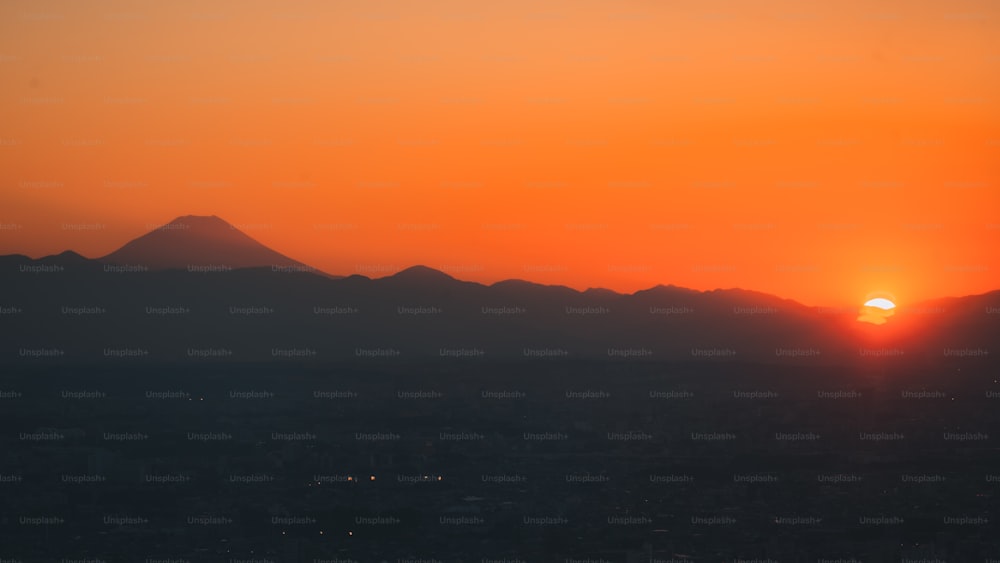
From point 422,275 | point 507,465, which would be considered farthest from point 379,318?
point 507,465

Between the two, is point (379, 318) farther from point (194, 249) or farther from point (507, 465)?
point (507, 465)

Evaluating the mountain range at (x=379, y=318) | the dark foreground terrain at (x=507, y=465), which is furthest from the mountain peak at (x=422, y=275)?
the dark foreground terrain at (x=507, y=465)

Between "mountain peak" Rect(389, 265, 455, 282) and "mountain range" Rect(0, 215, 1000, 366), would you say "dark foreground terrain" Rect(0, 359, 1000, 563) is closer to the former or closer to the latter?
"mountain range" Rect(0, 215, 1000, 366)

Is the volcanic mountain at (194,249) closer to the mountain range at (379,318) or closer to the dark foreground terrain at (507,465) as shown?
the mountain range at (379,318)

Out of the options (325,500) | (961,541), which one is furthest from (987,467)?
(325,500)

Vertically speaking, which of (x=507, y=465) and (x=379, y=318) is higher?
(x=379, y=318)

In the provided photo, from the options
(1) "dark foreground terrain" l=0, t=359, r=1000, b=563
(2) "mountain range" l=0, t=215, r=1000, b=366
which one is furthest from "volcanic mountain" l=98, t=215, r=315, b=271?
(1) "dark foreground terrain" l=0, t=359, r=1000, b=563
